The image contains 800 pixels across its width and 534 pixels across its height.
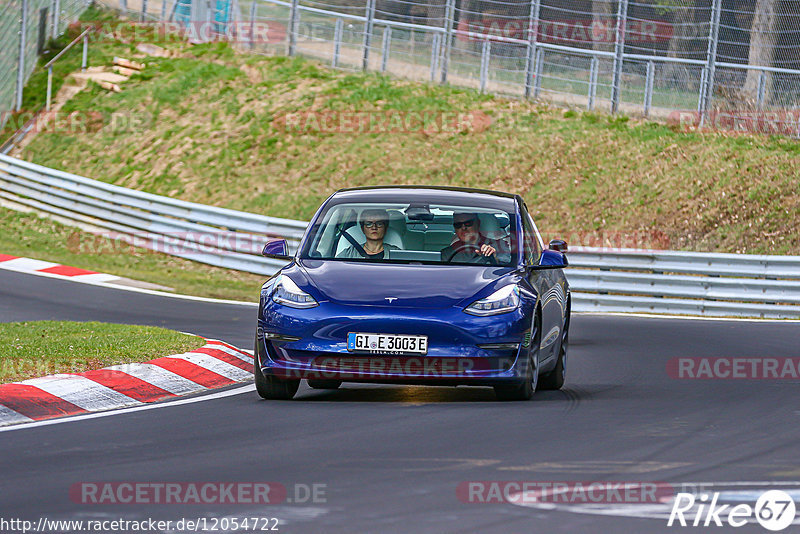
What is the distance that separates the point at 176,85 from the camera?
3603 centimetres

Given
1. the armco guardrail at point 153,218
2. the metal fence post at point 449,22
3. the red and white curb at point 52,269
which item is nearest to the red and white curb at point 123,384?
the red and white curb at point 52,269

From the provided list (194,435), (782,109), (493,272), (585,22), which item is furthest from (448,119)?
(194,435)

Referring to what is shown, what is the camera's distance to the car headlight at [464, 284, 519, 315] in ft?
31.2

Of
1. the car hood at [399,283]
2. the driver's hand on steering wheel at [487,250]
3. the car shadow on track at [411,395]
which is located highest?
the driver's hand on steering wheel at [487,250]

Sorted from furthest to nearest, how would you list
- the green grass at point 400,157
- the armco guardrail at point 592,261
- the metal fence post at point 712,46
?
1. the metal fence post at point 712,46
2. the green grass at point 400,157
3. the armco guardrail at point 592,261

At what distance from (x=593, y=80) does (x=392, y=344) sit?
2213 centimetres

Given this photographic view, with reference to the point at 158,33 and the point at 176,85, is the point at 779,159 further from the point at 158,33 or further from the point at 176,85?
the point at 158,33

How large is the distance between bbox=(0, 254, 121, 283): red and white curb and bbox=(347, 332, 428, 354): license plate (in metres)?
12.7

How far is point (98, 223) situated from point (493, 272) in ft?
61.2

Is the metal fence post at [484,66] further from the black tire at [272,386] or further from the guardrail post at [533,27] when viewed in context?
the black tire at [272,386]

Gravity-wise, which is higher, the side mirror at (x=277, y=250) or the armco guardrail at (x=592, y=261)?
the side mirror at (x=277, y=250)

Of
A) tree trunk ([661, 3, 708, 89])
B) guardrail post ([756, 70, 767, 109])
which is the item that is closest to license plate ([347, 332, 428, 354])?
guardrail post ([756, 70, 767, 109])

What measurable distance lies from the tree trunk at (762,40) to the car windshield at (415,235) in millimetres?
18180

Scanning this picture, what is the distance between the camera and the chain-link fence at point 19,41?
35.0 m
